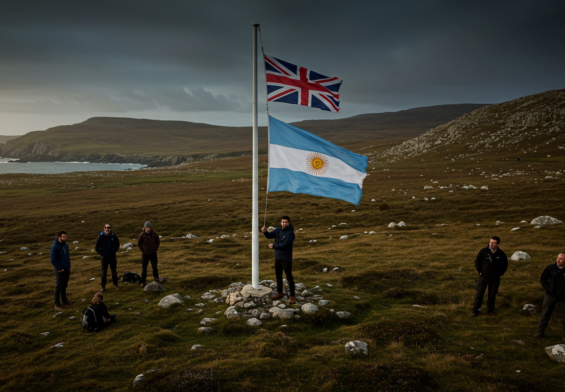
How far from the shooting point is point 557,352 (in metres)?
10.4

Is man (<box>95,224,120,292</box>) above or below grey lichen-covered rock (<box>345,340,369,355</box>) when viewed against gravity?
above

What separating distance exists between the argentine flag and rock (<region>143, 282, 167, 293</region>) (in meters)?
8.67

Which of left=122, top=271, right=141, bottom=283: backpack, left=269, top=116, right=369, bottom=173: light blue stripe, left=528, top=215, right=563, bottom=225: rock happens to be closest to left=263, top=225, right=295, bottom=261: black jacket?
left=269, top=116, right=369, bottom=173: light blue stripe

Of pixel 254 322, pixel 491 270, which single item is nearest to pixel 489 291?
pixel 491 270

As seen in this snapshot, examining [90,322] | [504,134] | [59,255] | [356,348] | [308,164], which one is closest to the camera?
[356,348]

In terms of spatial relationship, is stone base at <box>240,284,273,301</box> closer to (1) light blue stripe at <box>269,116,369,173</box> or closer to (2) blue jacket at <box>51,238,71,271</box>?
(1) light blue stripe at <box>269,116,369,173</box>

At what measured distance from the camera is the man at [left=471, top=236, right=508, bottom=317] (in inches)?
546

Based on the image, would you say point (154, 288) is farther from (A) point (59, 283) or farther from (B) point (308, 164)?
(B) point (308, 164)

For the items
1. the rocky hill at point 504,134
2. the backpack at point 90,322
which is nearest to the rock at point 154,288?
the backpack at point 90,322

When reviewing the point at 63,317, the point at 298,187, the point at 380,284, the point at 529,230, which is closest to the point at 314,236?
the point at 380,284

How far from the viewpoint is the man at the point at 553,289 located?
37.8 ft

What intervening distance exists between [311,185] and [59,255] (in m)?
11.8

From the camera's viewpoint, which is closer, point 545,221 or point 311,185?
point 311,185

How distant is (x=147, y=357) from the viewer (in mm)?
11180
